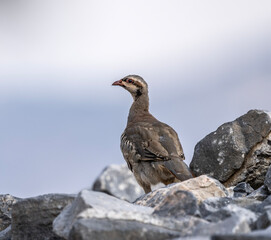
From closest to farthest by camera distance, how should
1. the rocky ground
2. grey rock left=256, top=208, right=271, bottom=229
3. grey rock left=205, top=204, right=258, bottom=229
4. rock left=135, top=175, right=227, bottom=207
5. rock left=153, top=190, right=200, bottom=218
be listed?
1. the rocky ground
2. grey rock left=256, top=208, right=271, bottom=229
3. grey rock left=205, top=204, right=258, bottom=229
4. rock left=153, top=190, right=200, bottom=218
5. rock left=135, top=175, right=227, bottom=207

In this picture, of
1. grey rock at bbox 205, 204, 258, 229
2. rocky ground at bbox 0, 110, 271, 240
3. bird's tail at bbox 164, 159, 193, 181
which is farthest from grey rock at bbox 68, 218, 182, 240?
bird's tail at bbox 164, 159, 193, 181

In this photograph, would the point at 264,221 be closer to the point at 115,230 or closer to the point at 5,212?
the point at 115,230

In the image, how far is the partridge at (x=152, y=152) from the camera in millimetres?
12250

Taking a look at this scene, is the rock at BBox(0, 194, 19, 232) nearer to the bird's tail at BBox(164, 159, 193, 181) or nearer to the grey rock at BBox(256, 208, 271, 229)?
the bird's tail at BBox(164, 159, 193, 181)

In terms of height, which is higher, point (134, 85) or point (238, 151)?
point (134, 85)

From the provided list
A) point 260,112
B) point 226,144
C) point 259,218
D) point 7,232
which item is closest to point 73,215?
point 259,218

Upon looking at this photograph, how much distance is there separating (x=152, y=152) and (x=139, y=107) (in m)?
2.45

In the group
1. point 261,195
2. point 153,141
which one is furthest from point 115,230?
point 153,141

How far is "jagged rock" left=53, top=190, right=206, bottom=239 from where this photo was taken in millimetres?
4707

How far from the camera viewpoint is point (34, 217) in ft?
21.9

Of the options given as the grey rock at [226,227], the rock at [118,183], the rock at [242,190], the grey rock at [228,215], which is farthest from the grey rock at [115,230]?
the rock at [118,183]

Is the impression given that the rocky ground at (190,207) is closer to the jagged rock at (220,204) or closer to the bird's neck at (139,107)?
the jagged rock at (220,204)

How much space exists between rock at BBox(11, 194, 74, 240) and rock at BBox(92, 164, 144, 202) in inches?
262

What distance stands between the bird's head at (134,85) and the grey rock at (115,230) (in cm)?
1005
